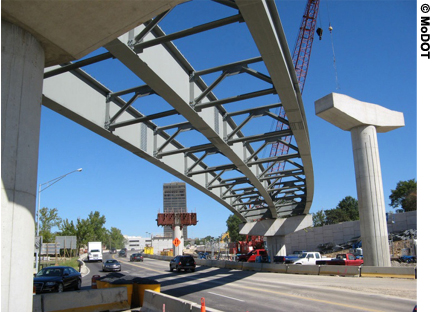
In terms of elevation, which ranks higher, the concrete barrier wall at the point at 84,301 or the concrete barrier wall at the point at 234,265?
the concrete barrier wall at the point at 84,301

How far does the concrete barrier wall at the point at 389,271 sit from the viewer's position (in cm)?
2453

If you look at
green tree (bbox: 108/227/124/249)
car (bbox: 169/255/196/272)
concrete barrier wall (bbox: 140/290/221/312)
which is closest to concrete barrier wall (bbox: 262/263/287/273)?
car (bbox: 169/255/196/272)

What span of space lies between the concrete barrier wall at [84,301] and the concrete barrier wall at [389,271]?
18.2 metres

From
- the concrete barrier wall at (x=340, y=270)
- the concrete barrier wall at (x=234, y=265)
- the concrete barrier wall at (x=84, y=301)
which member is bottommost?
the concrete barrier wall at (x=234, y=265)

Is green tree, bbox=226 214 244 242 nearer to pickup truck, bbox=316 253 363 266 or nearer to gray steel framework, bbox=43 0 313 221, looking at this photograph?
pickup truck, bbox=316 253 363 266

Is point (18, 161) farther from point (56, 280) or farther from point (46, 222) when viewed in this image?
point (46, 222)

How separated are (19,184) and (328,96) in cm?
2420

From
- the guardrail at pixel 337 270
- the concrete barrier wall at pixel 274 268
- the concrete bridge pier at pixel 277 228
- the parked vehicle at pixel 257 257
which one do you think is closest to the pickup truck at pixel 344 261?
the guardrail at pixel 337 270

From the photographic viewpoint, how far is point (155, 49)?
507 inches

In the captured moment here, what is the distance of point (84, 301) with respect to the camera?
12883 millimetres

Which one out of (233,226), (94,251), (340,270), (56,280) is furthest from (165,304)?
(233,226)

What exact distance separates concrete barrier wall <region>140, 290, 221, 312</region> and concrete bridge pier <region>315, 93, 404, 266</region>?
19.4 meters

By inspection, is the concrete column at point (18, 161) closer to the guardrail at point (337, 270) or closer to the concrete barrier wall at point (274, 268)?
the guardrail at point (337, 270)

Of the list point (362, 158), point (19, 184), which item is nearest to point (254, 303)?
point (19, 184)
